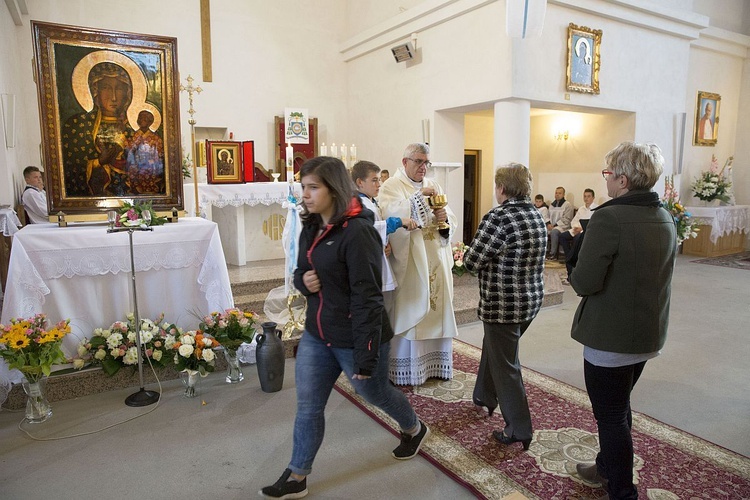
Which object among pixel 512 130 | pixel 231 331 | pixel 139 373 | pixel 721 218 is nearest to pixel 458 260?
pixel 512 130

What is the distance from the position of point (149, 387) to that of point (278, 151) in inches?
312

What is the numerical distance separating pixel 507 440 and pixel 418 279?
123cm

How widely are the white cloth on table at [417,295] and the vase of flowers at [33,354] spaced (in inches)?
87.0

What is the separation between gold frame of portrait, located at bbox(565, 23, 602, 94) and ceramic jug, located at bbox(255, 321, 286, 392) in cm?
688

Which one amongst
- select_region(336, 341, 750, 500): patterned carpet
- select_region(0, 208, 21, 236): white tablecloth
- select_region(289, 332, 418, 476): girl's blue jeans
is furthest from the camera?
select_region(0, 208, 21, 236): white tablecloth

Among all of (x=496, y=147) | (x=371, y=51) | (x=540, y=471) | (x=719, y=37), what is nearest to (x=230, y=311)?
(x=540, y=471)

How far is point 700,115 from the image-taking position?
11.2 metres

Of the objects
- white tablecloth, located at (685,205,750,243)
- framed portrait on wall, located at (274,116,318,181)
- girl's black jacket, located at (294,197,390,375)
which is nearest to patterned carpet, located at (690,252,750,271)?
white tablecloth, located at (685,205,750,243)

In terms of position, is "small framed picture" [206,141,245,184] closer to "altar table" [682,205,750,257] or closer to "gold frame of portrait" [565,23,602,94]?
"gold frame of portrait" [565,23,602,94]

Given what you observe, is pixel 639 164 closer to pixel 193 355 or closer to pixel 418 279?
pixel 418 279

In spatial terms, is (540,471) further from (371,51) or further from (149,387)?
(371,51)

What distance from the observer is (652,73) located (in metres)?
9.74

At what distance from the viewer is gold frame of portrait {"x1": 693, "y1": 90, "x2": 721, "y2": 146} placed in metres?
11.2

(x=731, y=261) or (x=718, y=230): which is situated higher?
(x=718, y=230)
